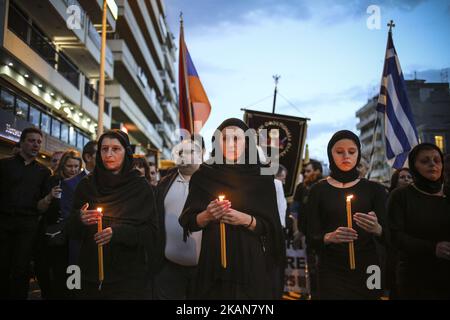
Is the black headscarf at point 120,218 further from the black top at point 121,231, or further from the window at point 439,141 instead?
the window at point 439,141

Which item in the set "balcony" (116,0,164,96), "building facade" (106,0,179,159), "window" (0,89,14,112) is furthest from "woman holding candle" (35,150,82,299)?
"balcony" (116,0,164,96)

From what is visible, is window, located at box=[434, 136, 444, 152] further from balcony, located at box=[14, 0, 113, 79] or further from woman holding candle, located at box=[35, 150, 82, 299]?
woman holding candle, located at box=[35, 150, 82, 299]

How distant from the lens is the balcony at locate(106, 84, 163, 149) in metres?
30.8

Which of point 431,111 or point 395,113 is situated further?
point 431,111

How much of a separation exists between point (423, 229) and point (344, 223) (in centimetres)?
69

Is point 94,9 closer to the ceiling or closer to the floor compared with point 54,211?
closer to the ceiling

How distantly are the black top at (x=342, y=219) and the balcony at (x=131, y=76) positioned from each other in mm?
28420

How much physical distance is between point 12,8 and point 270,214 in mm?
15345

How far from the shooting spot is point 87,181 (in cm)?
344

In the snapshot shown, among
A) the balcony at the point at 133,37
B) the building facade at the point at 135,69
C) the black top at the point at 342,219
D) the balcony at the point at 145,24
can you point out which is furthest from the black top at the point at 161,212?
the balcony at the point at 145,24

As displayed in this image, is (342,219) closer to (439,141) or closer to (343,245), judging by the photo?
(343,245)

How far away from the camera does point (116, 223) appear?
127 inches

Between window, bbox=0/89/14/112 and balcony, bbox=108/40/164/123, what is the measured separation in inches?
599

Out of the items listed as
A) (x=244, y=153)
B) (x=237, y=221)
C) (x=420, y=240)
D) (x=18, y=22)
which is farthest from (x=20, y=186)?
(x=18, y=22)
